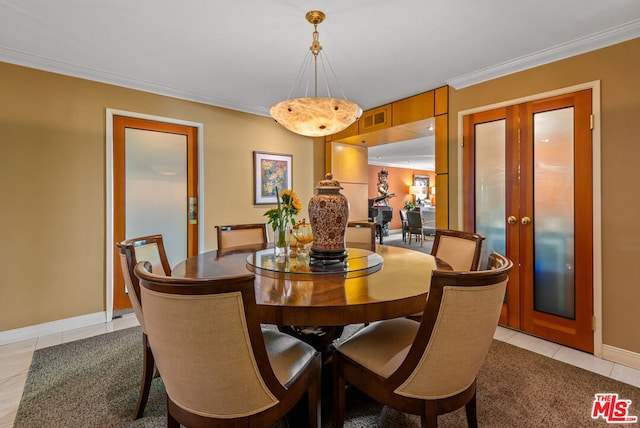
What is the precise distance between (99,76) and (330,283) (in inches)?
122

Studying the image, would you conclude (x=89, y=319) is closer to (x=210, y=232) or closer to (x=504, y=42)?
(x=210, y=232)

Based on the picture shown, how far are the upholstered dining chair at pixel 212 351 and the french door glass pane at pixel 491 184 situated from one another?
2.57 metres

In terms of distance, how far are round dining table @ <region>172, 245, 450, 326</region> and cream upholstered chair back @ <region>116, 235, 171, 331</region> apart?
0.19 meters

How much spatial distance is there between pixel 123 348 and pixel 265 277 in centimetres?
177

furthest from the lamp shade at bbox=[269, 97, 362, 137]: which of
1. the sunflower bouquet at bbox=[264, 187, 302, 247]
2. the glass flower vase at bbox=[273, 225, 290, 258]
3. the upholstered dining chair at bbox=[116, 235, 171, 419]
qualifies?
the upholstered dining chair at bbox=[116, 235, 171, 419]

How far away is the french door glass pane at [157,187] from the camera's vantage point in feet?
10.4

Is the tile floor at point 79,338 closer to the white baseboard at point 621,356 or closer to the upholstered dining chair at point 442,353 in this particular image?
the white baseboard at point 621,356

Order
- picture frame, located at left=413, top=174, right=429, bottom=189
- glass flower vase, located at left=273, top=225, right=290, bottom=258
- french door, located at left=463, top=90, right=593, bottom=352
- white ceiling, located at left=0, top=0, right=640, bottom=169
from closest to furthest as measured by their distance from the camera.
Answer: white ceiling, located at left=0, top=0, right=640, bottom=169 < glass flower vase, located at left=273, top=225, right=290, bottom=258 < french door, located at left=463, top=90, right=593, bottom=352 < picture frame, located at left=413, top=174, right=429, bottom=189

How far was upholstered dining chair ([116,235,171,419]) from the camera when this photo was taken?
1506 mm

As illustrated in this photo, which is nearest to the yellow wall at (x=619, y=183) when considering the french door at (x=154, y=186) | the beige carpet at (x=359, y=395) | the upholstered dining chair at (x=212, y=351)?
the beige carpet at (x=359, y=395)

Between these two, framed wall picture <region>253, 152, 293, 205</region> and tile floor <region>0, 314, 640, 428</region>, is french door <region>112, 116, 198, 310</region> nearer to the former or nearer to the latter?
tile floor <region>0, 314, 640, 428</region>

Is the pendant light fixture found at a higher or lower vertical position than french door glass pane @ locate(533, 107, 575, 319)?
higher

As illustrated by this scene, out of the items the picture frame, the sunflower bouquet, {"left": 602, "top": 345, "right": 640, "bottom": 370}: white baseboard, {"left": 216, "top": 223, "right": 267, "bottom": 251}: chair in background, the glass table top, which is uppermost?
the picture frame

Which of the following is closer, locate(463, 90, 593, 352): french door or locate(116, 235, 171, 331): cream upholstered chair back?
locate(116, 235, 171, 331): cream upholstered chair back
